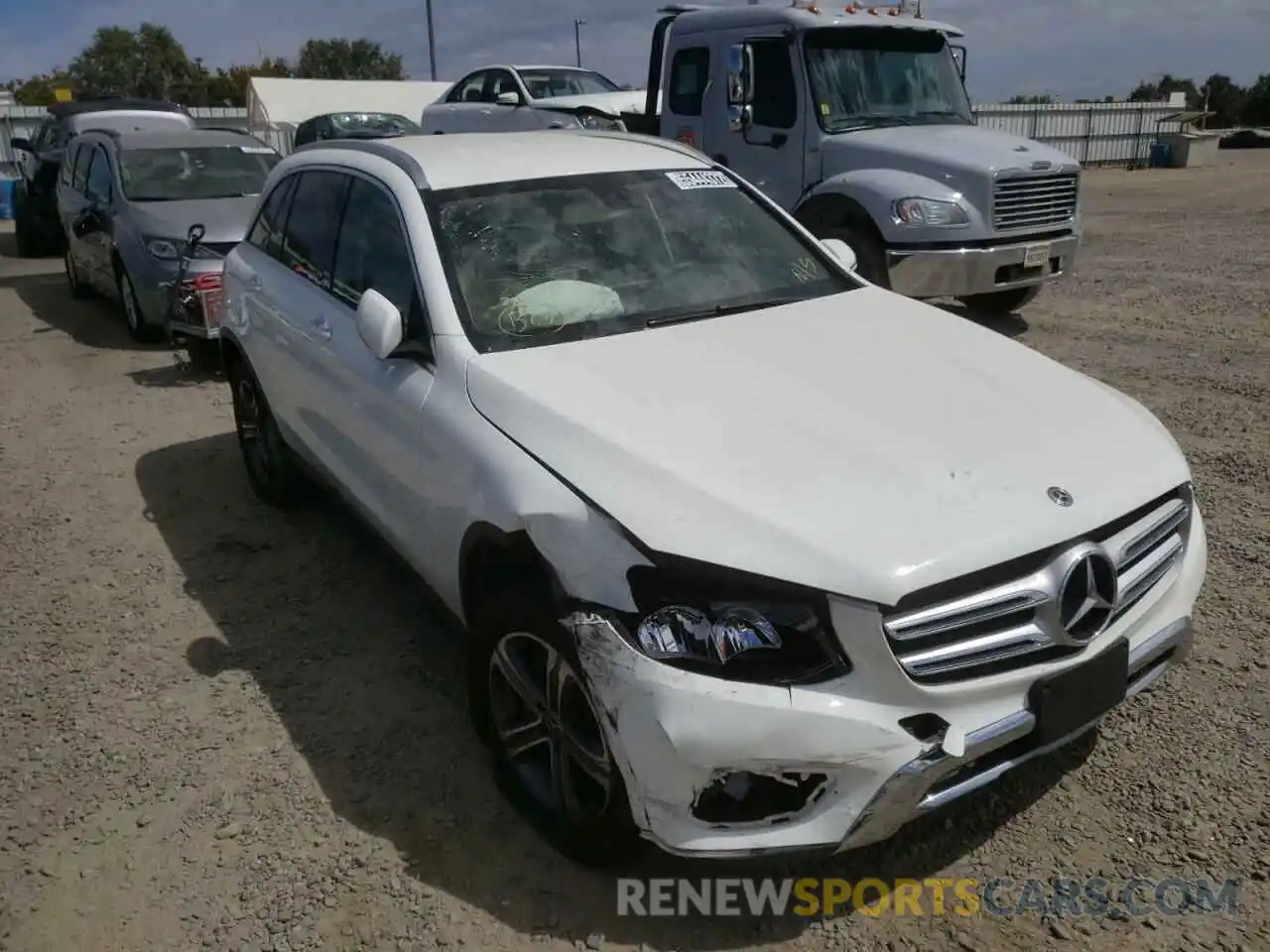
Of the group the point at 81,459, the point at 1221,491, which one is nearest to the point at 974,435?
the point at 1221,491

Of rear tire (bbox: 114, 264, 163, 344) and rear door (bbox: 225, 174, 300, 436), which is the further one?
rear tire (bbox: 114, 264, 163, 344)

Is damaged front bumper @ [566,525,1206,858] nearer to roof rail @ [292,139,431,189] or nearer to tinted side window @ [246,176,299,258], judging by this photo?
roof rail @ [292,139,431,189]

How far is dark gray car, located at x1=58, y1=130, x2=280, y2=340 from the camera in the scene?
29.0 ft

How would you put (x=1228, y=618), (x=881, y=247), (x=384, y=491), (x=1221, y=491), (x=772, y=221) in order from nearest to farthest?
(x=384, y=491), (x=1228, y=618), (x=772, y=221), (x=1221, y=491), (x=881, y=247)

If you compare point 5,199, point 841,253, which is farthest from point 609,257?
point 5,199

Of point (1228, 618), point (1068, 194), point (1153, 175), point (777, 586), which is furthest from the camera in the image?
point (1153, 175)

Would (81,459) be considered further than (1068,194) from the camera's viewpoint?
No

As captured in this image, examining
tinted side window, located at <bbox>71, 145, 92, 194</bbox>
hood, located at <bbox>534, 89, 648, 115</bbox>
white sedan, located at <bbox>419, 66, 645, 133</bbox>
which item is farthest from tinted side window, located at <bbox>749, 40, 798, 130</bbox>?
tinted side window, located at <bbox>71, 145, 92, 194</bbox>

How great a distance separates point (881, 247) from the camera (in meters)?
8.08

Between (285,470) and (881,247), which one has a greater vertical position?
(881,247)

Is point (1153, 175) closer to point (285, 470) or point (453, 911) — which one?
point (285, 470)

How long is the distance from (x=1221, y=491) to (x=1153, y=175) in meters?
23.7

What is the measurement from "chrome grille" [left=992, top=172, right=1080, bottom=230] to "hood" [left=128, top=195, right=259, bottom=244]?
19.3 feet

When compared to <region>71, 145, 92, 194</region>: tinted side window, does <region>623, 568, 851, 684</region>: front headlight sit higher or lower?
lower
